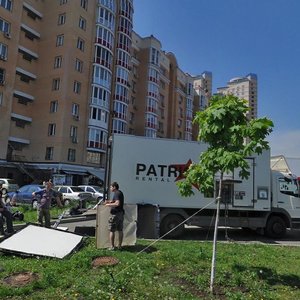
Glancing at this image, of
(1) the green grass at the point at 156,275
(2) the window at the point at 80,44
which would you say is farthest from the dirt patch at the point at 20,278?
(2) the window at the point at 80,44

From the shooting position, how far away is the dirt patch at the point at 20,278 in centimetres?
680

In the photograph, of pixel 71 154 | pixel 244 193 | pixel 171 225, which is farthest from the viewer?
pixel 71 154

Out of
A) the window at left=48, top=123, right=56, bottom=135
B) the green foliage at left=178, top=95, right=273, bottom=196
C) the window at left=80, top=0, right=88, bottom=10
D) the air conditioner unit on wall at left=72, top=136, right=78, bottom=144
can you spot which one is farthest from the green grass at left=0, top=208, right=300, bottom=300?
the window at left=80, top=0, right=88, bottom=10

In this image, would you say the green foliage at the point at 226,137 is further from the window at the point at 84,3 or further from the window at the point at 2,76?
the window at the point at 84,3

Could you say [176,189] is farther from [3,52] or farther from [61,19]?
[61,19]

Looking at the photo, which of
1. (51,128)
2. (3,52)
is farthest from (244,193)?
(3,52)

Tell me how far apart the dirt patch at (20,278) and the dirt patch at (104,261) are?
1.31 meters

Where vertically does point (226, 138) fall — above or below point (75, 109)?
below

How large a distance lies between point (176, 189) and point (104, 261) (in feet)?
20.8

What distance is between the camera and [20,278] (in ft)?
23.0

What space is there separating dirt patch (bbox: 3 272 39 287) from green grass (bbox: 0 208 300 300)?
0.11 meters

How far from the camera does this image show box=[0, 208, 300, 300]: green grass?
21.1 feet

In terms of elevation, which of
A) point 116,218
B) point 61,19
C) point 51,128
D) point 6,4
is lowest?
point 116,218

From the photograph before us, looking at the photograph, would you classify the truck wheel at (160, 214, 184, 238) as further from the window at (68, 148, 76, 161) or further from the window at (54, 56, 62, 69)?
the window at (54, 56, 62, 69)
